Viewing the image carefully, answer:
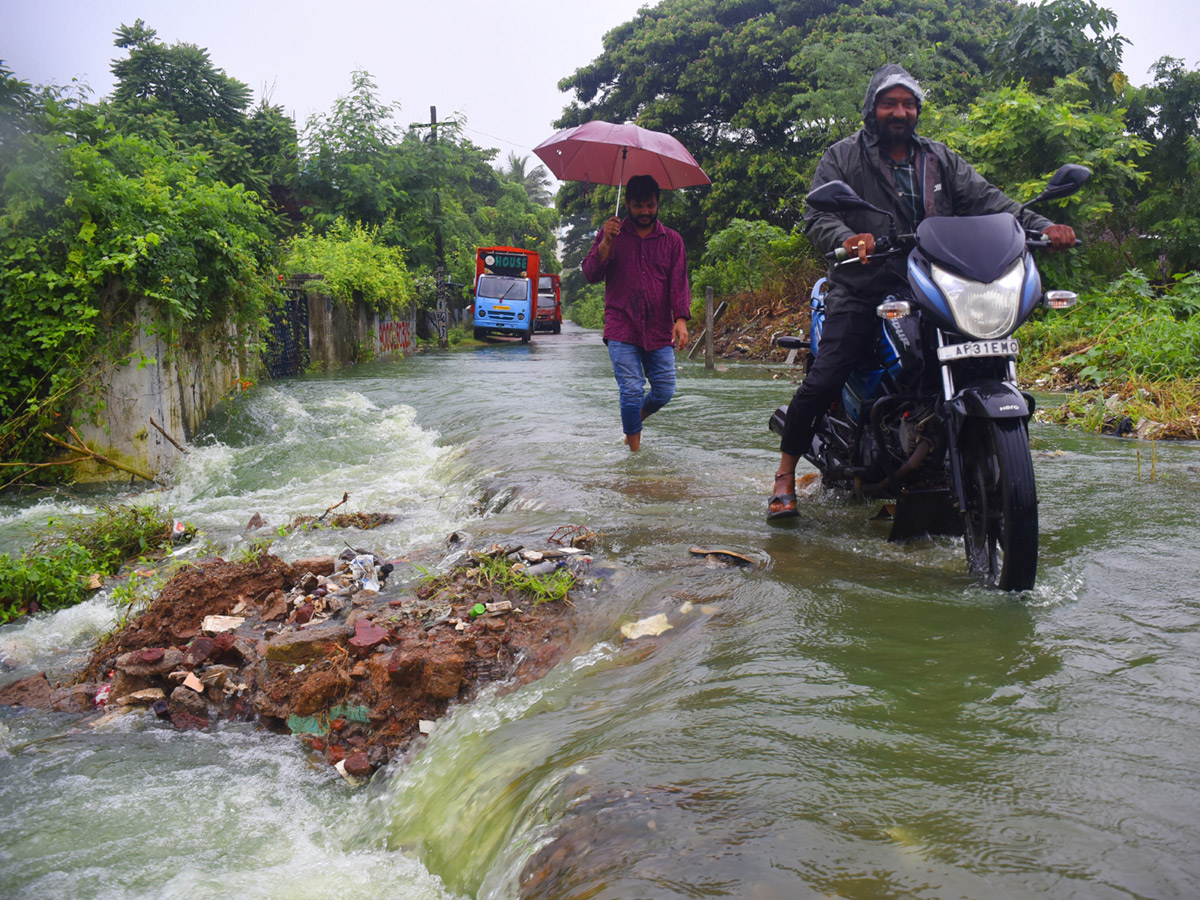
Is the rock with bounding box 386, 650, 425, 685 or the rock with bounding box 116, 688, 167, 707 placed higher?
the rock with bounding box 386, 650, 425, 685

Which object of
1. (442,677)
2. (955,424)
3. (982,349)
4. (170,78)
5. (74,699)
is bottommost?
(74,699)

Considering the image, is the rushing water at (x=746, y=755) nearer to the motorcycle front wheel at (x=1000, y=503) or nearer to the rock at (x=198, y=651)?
the motorcycle front wheel at (x=1000, y=503)

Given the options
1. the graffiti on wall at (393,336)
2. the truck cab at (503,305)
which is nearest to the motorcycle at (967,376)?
the graffiti on wall at (393,336)

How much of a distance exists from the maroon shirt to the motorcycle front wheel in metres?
2.97

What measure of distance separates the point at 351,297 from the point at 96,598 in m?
15.5

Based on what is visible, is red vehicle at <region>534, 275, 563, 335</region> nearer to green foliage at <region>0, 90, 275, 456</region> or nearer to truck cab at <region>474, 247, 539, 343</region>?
truck cab at <region>474, 247, 539, 343</region>

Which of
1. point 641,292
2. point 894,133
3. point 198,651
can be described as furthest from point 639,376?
point 198,651

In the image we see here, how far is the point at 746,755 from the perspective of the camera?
207cm

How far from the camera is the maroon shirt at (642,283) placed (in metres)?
6.08

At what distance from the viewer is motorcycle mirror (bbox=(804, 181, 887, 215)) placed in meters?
3.44

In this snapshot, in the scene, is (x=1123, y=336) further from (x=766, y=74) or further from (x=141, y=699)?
(x=766, y=74)

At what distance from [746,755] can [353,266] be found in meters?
19.0

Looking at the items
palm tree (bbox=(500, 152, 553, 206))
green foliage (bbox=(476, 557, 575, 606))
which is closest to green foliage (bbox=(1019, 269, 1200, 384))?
green foliage (bbox=(476, 557, 575, 606))

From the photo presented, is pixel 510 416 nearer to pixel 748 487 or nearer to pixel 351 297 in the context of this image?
pixel 748 487
